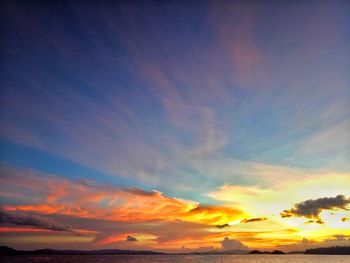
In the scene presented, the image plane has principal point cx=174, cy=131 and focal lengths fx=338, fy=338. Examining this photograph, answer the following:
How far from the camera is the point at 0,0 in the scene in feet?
25.8

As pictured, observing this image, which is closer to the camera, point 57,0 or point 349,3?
point 349,3

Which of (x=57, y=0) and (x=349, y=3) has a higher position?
(x=57, y=0)

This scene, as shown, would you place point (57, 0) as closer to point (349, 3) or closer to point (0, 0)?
point (0, 0)

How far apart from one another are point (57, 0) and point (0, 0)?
1.48 metres

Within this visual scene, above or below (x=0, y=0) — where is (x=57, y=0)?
above

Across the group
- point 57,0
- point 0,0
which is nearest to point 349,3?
point 57,0

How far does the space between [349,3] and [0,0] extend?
315 inches

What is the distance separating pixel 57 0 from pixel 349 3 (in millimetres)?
7177

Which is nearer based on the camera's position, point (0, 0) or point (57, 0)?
point (0, 0)

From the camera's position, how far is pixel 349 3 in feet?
25.0

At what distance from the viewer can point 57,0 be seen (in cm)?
891
